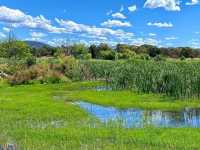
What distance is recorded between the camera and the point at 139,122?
22.1 m

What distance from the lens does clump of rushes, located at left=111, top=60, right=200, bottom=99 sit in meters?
33.8

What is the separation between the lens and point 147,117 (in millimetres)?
24328

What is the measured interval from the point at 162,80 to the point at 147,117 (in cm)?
1241

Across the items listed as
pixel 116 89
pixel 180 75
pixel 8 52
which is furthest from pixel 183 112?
pixel 8 52

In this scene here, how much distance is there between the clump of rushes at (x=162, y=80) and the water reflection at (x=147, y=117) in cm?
580

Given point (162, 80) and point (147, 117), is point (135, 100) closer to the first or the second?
point (162, 80)

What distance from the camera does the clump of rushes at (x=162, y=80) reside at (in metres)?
33.8

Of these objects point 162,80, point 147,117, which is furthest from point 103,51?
point 147,117

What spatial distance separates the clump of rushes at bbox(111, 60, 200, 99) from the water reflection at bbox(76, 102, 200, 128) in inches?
228

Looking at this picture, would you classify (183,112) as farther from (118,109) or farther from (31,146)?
(31,146)

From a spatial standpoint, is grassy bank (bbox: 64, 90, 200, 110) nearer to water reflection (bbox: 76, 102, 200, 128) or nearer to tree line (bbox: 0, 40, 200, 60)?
water reflection (bbox: 76, 102, 200, 128)

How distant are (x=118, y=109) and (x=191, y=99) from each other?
6451mm

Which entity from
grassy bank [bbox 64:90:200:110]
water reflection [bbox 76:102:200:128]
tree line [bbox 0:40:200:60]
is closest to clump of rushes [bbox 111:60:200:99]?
grassy bank [bbox 64:90:200:110]

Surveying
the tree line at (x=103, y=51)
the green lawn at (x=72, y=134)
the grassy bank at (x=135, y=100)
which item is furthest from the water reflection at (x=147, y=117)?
the tree line at (x=103, y=51)
